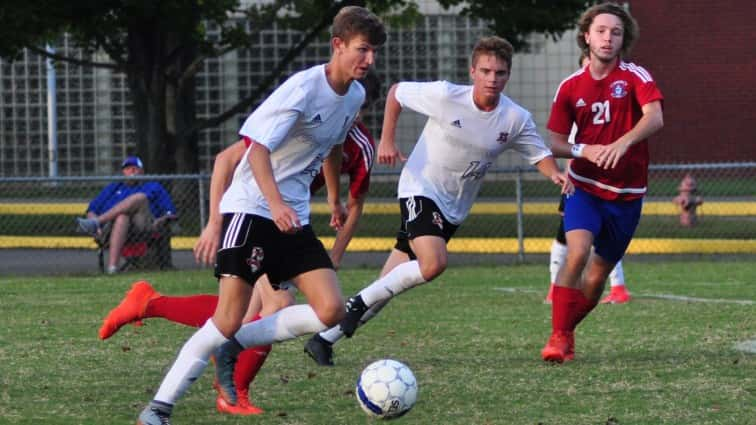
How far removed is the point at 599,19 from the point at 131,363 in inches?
129

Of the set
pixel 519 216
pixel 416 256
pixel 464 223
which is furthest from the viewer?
pixel 464 223

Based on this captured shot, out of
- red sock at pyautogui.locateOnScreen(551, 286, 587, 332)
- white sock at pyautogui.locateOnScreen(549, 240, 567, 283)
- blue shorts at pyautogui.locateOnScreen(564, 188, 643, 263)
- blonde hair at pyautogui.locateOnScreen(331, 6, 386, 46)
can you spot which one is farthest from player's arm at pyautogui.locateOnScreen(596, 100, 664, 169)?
white sock at pyautogui.locateOnScreen(549, 240, 567, 283)

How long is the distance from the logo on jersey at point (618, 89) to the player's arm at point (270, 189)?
265 centimetres

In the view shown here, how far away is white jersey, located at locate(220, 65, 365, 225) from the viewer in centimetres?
592

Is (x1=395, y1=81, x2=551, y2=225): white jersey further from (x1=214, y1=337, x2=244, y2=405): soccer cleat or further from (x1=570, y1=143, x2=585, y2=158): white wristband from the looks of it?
(x1=214, y1=337, x2=244, y2=405): soccer cleat

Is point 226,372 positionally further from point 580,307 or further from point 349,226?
point 580,307

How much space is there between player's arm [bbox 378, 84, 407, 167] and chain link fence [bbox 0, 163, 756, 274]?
7545mm

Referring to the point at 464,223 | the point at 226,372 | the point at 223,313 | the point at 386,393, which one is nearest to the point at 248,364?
the point at 226,372

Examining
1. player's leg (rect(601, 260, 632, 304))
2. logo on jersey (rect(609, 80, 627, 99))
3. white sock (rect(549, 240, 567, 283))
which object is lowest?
player's leg (rect(601, 260, 632, 304))

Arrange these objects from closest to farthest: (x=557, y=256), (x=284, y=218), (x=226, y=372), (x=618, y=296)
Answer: (x=284, y=218) < (x=226, y=372) < (x=557, y=256) < (x=618, y=296)

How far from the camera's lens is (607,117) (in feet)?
25.8

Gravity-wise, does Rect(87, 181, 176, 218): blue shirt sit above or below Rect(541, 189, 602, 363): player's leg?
below

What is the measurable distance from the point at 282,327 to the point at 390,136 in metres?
2.13

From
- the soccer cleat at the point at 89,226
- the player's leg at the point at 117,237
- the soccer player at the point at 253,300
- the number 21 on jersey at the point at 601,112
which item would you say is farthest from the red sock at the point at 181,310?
the soccer cleat at the point at 89,226
